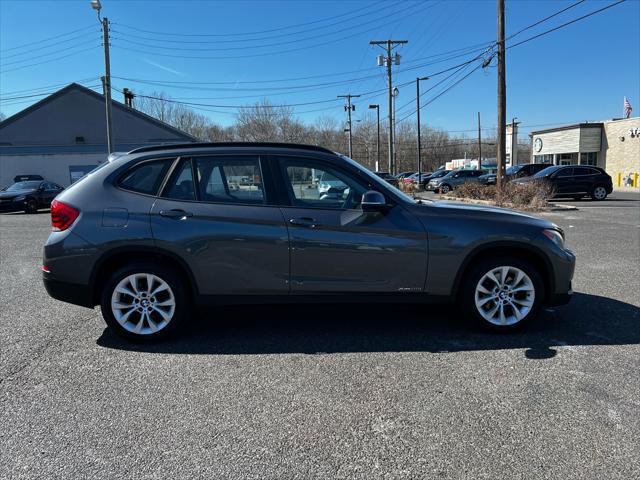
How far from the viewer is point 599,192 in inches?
898

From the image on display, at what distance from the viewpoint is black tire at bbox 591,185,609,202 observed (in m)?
22.6

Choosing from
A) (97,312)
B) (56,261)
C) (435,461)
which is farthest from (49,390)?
(435,461)

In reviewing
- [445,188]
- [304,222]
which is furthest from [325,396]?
[445,188]

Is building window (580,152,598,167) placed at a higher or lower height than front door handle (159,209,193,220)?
higher

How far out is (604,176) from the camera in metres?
22.7

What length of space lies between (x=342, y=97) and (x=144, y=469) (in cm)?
5763

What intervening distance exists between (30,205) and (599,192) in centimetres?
2627

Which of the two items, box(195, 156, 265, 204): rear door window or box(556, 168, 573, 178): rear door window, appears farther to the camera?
box(556, 168, 573, 178): rear door window

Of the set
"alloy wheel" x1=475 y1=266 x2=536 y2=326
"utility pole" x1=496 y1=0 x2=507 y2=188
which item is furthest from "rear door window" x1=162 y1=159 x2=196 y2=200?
"utility pole" x1=496 y1=0 x2=507 y2=188

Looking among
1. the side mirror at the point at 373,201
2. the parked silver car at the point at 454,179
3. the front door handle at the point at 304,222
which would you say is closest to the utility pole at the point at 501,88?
the parked silver car at the point at 454,179

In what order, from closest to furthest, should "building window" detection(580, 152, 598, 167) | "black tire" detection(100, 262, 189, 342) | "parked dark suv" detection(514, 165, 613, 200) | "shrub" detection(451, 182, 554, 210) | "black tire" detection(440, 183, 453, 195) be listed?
"black tire" detection(100, 262, 189, 342) → "shrub" detection(451, 182, 554, 210) → "parked dark suv" detection(514, 165, 613, 200) → "black tire" detection(440, 183, 453, 195) → "building window" detection(580, 152, 598, 167)

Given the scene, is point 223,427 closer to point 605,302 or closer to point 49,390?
point 49,390

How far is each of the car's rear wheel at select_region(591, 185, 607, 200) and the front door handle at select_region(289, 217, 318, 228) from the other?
892 inches

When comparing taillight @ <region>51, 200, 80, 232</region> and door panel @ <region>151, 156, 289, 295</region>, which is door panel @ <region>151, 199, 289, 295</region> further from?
taillight @ <region>51, 200, 80, 232</region>
